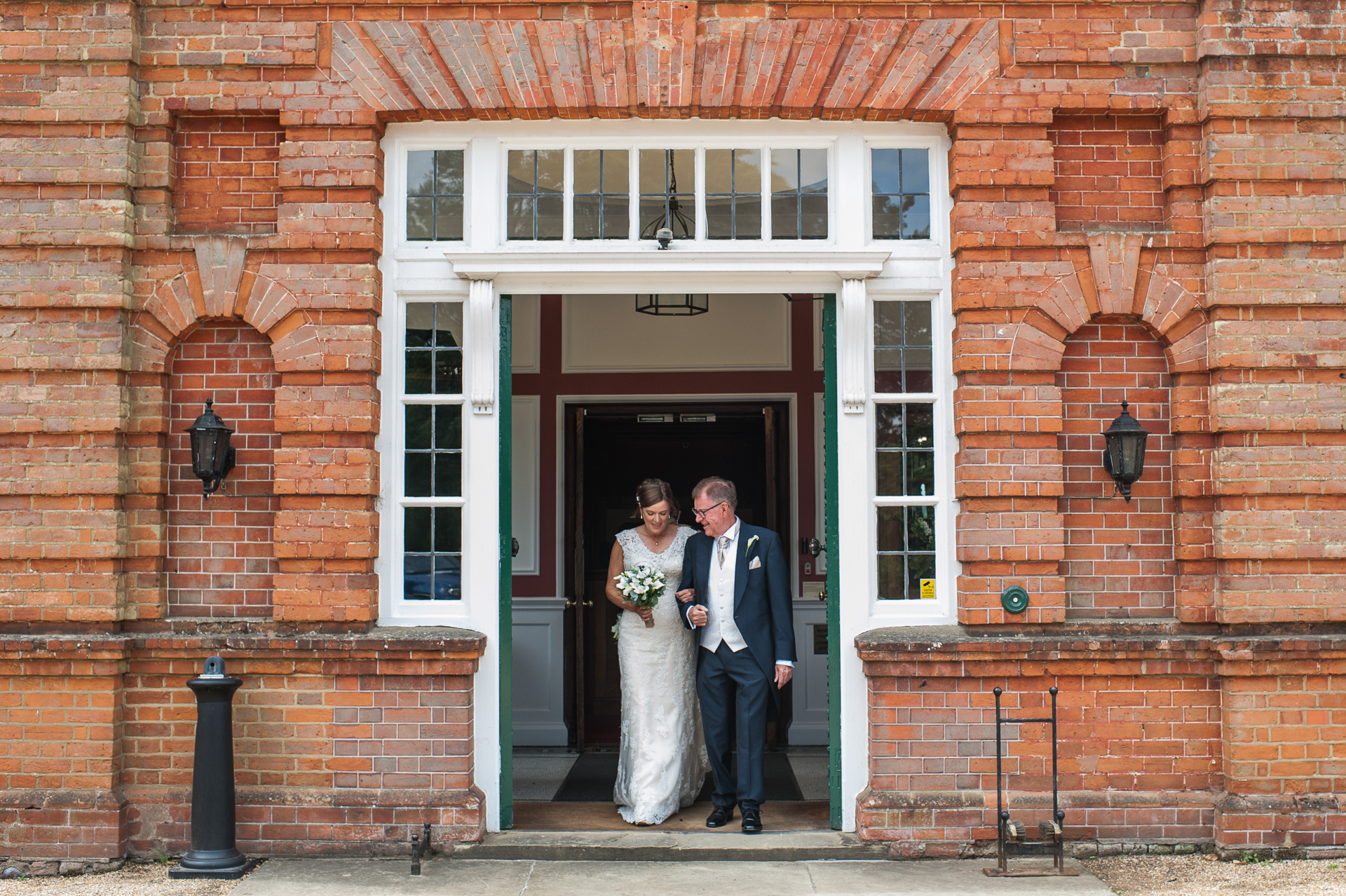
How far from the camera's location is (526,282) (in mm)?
5957

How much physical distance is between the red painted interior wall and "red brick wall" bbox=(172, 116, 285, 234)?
2.78 m

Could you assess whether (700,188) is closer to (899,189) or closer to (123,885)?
(899,189)

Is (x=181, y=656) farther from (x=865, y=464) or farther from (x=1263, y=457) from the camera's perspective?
(x=1263, y=457)

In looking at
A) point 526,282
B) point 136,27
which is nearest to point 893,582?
point 526,282

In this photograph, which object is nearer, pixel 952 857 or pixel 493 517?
pixel 952 857

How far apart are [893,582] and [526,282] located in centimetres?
263

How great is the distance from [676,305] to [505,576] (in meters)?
2.86

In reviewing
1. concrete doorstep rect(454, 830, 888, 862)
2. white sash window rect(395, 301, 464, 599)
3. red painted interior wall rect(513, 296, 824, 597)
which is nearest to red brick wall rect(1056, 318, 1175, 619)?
concrete doorstep rect(454, 830, 888, 862)

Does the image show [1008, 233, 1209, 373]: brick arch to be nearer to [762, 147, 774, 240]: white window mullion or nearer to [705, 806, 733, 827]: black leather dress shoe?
[762, 147, 774, 240]: white window mullion

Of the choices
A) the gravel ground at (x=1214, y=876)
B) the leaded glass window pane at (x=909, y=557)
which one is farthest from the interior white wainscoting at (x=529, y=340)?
the gravel ground at (x=1214, y=876)

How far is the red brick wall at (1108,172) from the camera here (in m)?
→ 5.89

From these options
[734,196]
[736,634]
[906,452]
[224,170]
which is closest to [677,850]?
[736,634]

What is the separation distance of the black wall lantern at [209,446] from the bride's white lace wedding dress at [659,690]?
2.27 metres

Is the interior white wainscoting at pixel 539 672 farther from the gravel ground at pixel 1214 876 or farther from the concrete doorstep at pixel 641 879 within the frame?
the gravel ground at pixel 1214 876
